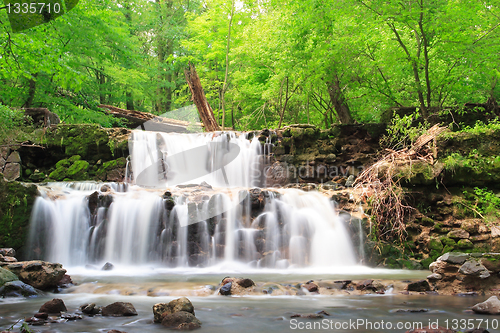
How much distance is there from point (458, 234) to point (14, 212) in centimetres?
1066

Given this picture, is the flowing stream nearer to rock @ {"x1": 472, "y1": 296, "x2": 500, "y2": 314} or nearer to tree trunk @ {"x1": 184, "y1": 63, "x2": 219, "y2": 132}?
rock @ {"x1": 472, "y1": 296, "x2": 500, "y2": 314}

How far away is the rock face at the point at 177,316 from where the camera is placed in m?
3.71

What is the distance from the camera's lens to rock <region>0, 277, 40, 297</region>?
4945 mm

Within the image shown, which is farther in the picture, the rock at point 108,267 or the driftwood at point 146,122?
the driftwood at point 146,122

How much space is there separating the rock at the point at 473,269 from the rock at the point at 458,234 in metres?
3.06

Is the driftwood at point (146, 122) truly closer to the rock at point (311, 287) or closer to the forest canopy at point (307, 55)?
the forest canopy at point (307, 55)

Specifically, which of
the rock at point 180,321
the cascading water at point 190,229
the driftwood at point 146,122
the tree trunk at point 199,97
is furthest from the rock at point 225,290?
the driftwood at point 146,122

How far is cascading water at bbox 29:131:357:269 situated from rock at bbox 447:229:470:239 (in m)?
2.37

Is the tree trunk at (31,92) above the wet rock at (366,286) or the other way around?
above

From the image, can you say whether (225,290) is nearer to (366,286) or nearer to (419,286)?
(366,286)

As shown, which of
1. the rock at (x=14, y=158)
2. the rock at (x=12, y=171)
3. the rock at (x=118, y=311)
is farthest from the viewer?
the rock at (x=14, y=158)

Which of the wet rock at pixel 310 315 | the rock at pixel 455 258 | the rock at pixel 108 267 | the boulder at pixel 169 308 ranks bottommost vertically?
the rock at pixel 108 267

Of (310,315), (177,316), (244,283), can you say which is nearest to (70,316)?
(177,316)

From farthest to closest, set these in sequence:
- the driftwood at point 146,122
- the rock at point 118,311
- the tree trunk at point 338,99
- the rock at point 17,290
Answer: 1. the driftwood at point 146,122
2. the tree trunk at point 338,99
3. the rock at point 17,290
4. the rock at point 118,311
